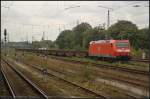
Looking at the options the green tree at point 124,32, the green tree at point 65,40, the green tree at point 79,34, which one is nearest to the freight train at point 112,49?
the green tree at point 124,32

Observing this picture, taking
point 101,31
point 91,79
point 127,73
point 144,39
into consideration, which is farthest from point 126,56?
point 101,31

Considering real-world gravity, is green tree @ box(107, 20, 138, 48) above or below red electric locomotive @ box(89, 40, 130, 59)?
above

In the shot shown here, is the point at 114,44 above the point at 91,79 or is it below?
above

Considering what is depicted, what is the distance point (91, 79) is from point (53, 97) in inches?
302

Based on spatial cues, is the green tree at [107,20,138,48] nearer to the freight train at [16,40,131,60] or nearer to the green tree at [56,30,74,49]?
the freight train at [16,40,131,60]

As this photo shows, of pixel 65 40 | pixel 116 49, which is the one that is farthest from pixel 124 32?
pixel 65 40

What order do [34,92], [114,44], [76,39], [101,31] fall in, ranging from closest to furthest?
[34,92] < [114,44] < [101,31] < [76,39]

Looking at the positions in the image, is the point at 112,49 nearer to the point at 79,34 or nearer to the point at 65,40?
the point at 79,34

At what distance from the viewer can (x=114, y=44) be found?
38812 millimetres

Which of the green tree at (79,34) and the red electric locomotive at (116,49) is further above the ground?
the green tree at (79,34)

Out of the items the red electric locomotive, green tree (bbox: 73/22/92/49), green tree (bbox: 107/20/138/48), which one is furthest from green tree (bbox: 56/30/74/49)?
the red electric locomotive

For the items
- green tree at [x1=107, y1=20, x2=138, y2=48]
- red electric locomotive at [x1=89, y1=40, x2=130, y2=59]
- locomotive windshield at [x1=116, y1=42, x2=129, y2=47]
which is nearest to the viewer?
red electric locomotive at [x1=89, y1=40, x2=130, y2=59]

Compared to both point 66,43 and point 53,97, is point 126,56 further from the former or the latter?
point 66,43

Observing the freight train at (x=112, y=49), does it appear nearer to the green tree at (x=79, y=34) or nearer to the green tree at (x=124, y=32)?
the green tree at (x=124, y=32)
